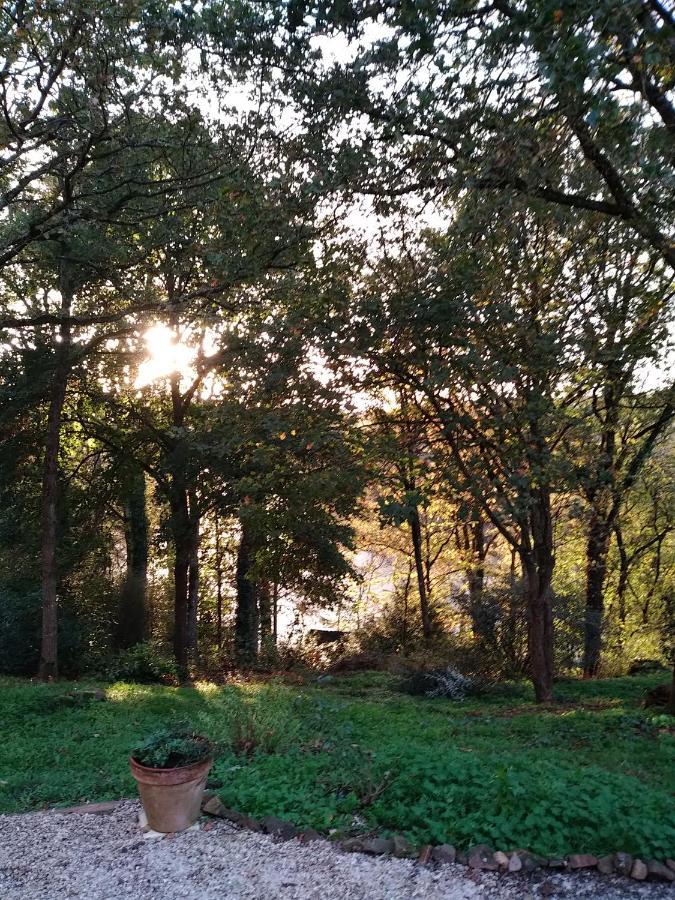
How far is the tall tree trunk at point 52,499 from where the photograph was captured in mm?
11812

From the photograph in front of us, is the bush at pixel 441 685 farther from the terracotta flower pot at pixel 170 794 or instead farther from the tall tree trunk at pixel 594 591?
the terracotta flower pot at pixel 170 794

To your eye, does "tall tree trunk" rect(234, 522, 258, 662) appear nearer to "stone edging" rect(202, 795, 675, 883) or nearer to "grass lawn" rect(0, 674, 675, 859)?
"grass lawn" rect(0, 674, 675, 859)

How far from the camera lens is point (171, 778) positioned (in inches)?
167

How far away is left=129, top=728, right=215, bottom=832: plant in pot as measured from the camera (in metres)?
4.26

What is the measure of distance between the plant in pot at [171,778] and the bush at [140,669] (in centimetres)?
843

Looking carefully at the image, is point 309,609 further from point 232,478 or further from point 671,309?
point 671,309

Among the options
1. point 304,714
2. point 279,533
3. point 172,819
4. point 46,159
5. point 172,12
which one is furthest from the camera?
point 279,533

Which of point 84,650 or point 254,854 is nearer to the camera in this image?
point 254,854

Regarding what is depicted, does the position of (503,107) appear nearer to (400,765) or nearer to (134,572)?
(400,765)

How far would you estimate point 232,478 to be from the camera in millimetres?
12000

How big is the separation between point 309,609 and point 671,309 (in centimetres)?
1012

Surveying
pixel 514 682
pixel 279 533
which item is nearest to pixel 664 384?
pixel 514 682

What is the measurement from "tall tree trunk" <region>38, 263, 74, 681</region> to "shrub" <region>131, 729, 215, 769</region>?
26.8 feet

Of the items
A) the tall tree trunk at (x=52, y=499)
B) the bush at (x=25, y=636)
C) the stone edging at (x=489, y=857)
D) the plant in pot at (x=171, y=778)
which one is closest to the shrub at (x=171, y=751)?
the plant in pot at (x=171, y=778)
